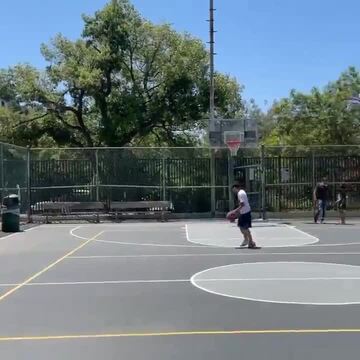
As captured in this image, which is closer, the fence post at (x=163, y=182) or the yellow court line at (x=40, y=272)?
the yellow court line at (x=40, y=272)

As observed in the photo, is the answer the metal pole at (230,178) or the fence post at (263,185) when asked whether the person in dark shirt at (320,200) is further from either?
the metal pole at (230,178)

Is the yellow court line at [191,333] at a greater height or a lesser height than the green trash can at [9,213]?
lesser

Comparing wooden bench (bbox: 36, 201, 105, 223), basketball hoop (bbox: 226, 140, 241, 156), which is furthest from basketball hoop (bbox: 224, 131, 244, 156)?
wooden bench (bbox: 36, 201, 105, 223)

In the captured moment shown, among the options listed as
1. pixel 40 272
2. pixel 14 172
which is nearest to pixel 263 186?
pixel 14 172

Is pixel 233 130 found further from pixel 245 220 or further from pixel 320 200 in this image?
pixel 245 220

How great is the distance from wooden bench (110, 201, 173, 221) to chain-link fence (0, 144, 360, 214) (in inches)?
16.2

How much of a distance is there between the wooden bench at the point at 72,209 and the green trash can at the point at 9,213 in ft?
15.1

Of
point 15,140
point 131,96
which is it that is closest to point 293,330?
point 131,96

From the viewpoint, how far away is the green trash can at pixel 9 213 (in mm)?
21223

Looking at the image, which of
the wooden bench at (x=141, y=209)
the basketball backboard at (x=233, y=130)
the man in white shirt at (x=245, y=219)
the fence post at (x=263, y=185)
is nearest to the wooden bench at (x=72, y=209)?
the wooden bench at (x=141, y=209)

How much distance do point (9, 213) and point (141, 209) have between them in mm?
6748

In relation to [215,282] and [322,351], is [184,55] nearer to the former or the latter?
[215,282]

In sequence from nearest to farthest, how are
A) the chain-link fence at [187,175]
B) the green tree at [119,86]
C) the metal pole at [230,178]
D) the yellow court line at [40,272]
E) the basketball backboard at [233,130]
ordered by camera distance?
the yellow court line at [40,272] < the metal pole at [230,178] < the chain-link fence at [187,175] < the basketball backboard at [233,130] < the green tree at [119,86]

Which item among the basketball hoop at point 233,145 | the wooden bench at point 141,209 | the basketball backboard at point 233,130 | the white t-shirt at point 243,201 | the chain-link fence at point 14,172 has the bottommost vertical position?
the wooden bench at point 141,209
